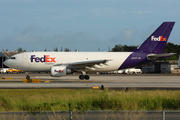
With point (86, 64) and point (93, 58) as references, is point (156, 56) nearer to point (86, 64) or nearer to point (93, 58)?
point (93, 58)

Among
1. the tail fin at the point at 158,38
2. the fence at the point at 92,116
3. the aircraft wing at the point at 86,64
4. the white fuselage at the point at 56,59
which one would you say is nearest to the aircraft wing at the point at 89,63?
the aircraft wing at the point at 86,64

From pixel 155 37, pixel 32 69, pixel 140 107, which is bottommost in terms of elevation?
pixel 140 107

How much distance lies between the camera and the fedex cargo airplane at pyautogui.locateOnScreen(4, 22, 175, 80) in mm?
40219

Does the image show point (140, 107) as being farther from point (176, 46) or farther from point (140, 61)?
point (176, 46)

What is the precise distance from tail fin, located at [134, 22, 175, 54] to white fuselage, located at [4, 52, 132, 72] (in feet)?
13.2

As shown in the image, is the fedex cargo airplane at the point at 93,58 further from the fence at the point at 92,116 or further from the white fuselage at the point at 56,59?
the fence at the point at 92,116

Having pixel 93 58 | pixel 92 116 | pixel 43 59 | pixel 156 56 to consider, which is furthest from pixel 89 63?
pixel 92 116

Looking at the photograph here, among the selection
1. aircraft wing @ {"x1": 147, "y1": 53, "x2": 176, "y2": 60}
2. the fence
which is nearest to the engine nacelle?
aircraft wing @ {"x1": 147, "y1": 53, "x2": 176, "y2": 60}

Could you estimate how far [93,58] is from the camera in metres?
41.3

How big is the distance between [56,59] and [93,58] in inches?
245

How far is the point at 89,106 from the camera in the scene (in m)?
14.4

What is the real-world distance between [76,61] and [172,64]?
58307 mm

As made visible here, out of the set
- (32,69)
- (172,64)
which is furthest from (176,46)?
(32,69)

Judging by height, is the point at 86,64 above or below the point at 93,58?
below
